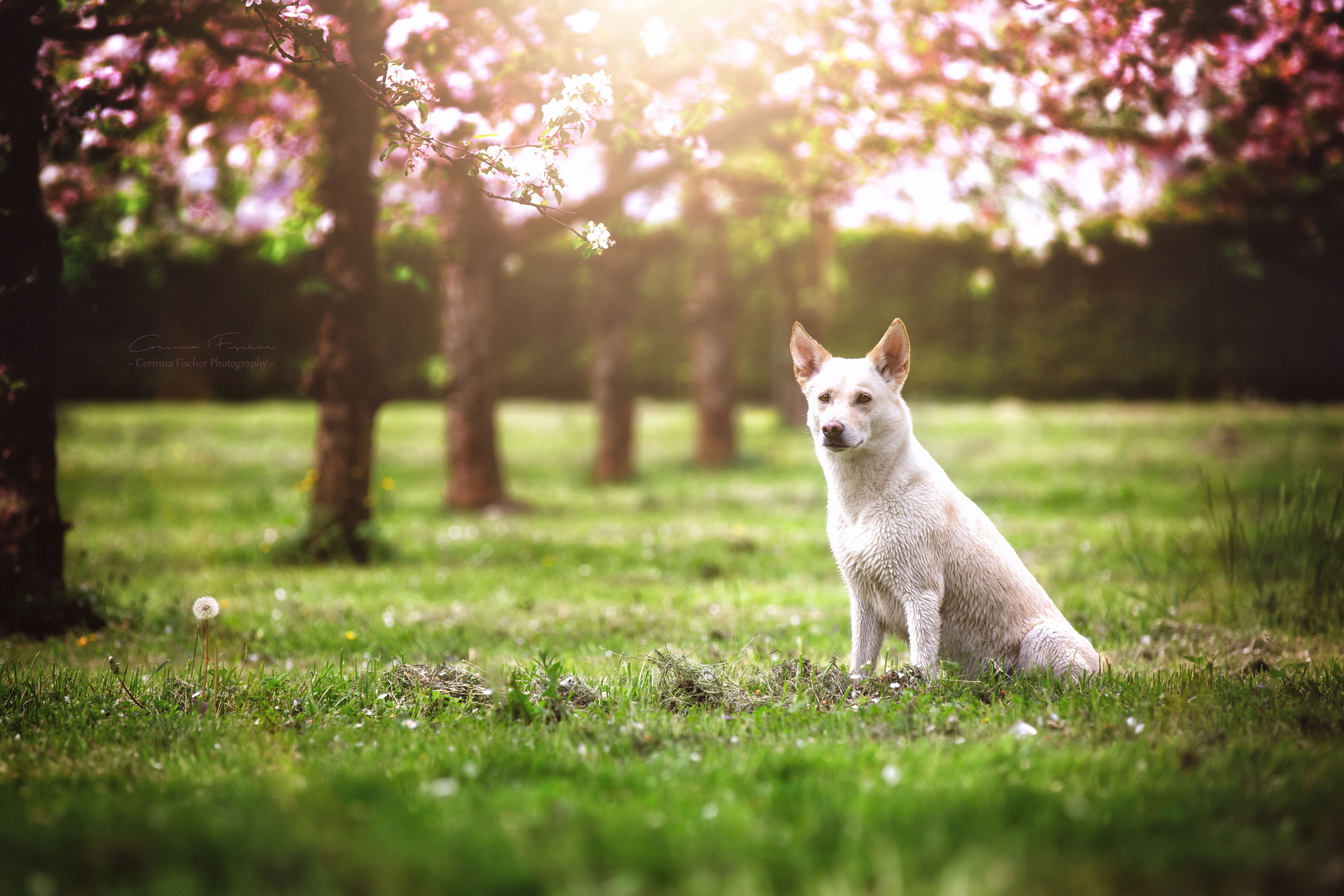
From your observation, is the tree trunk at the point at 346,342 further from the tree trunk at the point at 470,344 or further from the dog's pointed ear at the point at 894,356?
the dog's pointed ear at the point at 894,356

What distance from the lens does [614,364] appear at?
13.2 metres

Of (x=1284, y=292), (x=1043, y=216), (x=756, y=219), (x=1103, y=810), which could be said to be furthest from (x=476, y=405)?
(x=1284, y=292)

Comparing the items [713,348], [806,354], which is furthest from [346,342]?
[713,348]

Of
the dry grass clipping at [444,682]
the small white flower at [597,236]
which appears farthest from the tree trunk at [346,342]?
the small white flower at [597,236]

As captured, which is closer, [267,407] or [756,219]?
[756,219]

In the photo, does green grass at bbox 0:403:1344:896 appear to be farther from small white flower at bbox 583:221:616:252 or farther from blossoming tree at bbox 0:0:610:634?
small white flower at bbox 583:221:616:252

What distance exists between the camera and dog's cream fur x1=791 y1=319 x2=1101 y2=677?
14.1 ft

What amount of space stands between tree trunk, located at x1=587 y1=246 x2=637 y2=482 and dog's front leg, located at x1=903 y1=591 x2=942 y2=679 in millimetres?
9264

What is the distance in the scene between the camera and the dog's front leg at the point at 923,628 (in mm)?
4238

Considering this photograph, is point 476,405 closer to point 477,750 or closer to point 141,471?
point 141,471

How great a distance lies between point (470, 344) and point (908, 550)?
7679mm

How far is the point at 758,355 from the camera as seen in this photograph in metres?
22.1

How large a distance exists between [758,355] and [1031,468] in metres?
9.67

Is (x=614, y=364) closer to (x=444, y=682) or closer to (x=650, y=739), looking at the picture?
(x=444, y=682)
